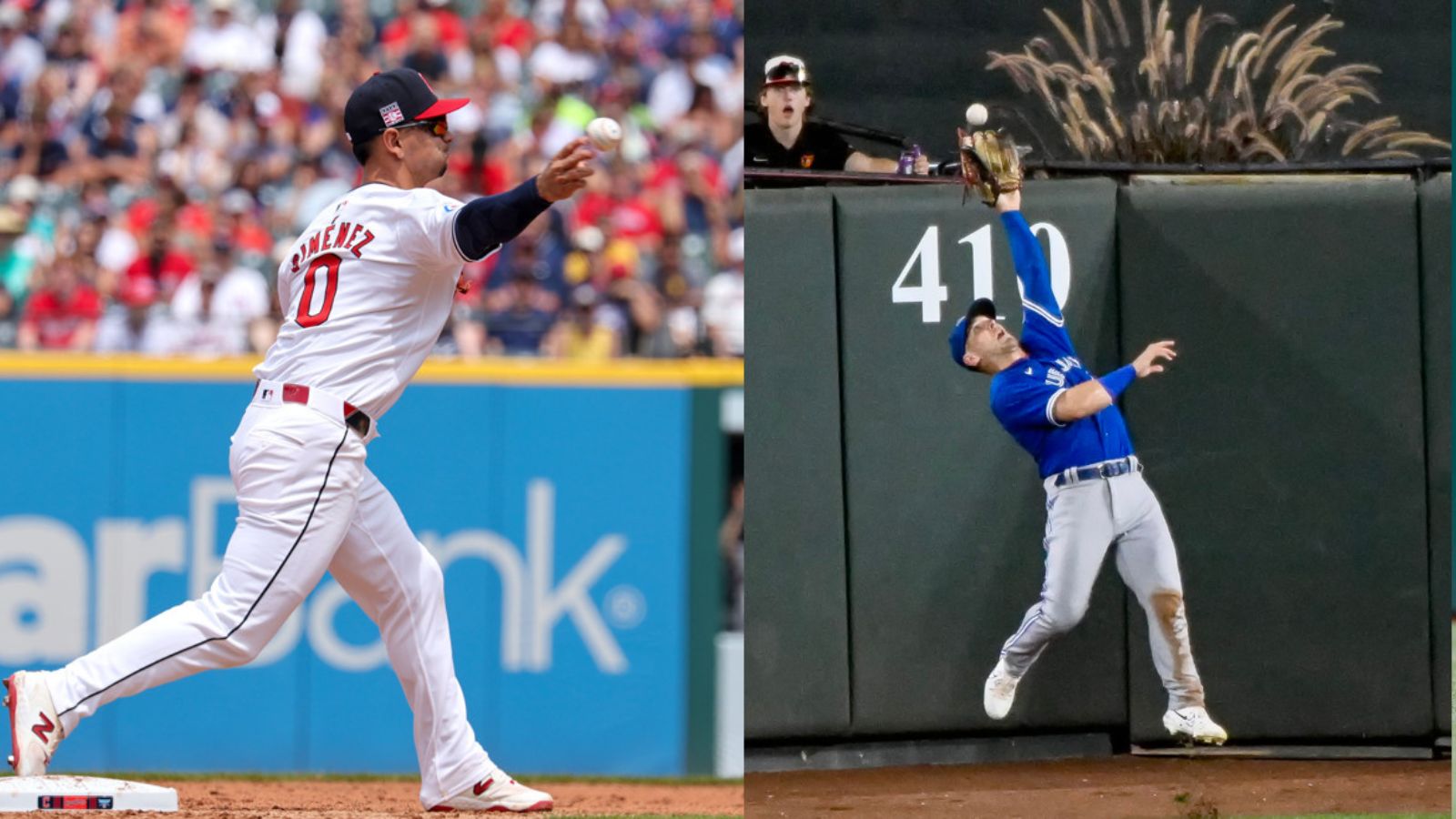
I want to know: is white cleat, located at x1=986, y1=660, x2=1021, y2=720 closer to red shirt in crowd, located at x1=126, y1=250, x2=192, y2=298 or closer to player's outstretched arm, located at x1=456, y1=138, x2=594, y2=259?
player's outstretched arm, located at x1=456, y1=138, x2=594, y2=259

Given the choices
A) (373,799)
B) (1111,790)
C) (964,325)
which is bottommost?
(373,799)

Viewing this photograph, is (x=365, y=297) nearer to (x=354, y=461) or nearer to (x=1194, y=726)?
(x=354, y=461)

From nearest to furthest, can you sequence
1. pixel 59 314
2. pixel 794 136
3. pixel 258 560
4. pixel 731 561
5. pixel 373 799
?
pixel 794 136, pixel 258 560, pixel 373 799, pixel 731 561, pixel 59 314

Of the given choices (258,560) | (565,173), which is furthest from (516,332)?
(565,173)

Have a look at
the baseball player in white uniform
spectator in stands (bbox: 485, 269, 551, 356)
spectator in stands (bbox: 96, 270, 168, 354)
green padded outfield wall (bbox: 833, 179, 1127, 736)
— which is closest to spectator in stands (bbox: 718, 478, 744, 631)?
spectator in stands (bbox: 485, 269, 551, 356)

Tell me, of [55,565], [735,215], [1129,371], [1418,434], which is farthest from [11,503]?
[1418,434]

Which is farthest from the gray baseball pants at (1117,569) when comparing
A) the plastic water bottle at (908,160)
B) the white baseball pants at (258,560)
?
the white baseball pants at (258,560)
